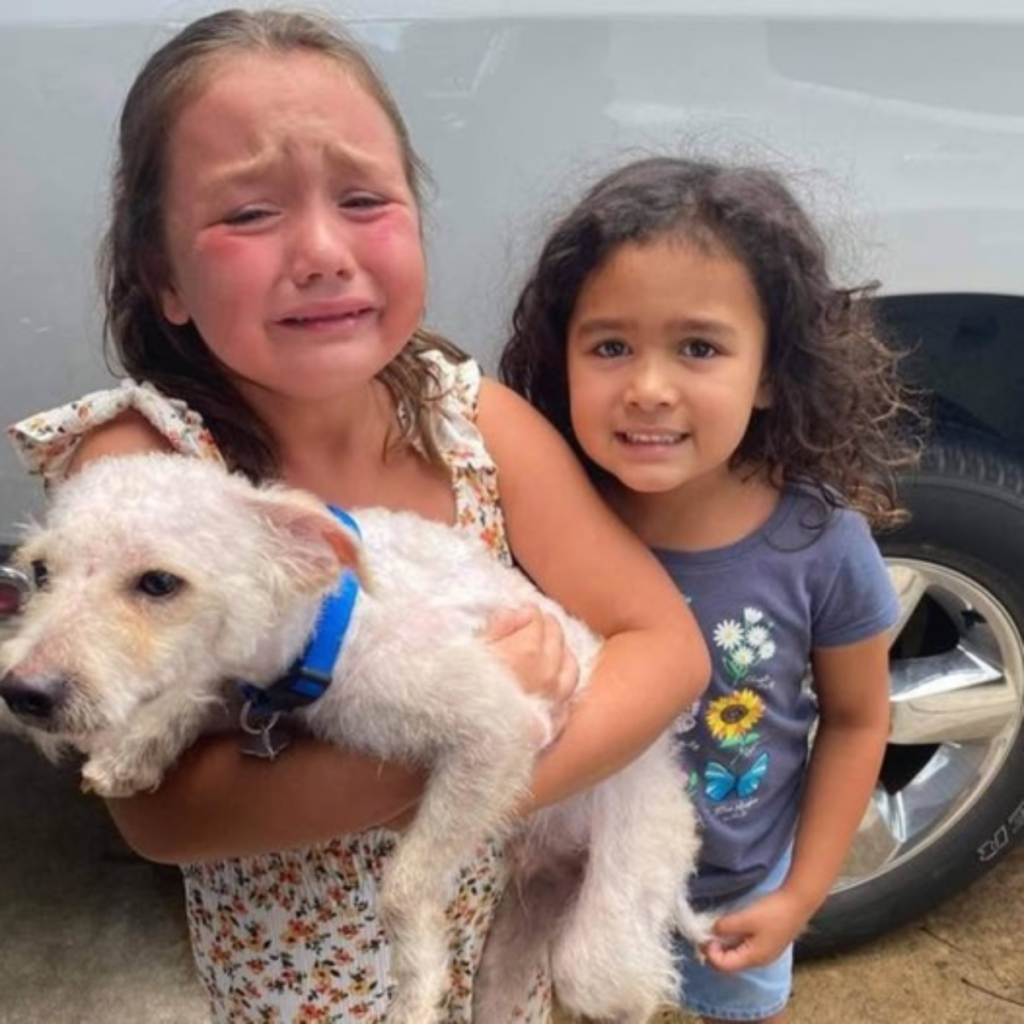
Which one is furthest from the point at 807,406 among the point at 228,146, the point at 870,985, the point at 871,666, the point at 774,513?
the point at 870,985

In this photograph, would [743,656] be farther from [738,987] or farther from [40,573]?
[40,573]

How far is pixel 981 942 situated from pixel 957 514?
113 cm

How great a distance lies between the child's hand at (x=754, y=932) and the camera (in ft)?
6.82

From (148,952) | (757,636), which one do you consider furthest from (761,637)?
(148,952)

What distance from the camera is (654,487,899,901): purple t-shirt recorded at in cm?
199

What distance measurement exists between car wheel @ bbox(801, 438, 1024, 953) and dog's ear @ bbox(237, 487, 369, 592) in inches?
59.6

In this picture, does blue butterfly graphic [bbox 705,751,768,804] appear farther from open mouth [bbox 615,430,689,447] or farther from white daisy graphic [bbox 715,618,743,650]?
open mouth [bbox 615,430,689,447]

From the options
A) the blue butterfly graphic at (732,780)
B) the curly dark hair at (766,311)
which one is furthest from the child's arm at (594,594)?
the blue butterfly graphic at (732,780)

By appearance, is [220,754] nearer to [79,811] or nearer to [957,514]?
[957,514]

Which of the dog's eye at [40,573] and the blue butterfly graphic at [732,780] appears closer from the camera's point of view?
the dog's eye at [40,573]

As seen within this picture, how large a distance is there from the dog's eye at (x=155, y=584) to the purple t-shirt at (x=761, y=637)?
0.82 metres

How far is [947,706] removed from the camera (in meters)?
2.91

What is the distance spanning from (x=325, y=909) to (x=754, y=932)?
690 mm

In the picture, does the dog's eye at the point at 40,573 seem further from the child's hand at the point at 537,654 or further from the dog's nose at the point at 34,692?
the child's hand at the point at 537,654
